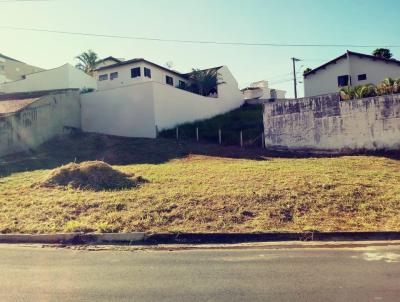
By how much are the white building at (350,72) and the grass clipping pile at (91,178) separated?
976 inches

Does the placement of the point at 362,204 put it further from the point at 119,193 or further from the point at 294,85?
the point at 294,85

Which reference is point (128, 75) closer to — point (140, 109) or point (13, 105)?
point (140, 109)

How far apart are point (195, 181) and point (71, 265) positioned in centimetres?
661

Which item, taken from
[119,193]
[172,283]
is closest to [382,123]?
[119,193]

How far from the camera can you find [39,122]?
76.2 ft

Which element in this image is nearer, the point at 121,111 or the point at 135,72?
the point at 121,111

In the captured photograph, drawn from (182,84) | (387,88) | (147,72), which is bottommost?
(387,88)

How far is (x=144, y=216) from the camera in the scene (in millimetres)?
9516

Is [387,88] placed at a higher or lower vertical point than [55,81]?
lower

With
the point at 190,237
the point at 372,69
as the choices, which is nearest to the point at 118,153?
the point at 190,237

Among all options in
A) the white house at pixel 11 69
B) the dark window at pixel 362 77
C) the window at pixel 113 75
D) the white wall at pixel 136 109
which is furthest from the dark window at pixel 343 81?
the white house at pixel 11 69

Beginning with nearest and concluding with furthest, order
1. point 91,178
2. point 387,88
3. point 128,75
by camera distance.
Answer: point 91,178 < point 387,88 < point 128,75

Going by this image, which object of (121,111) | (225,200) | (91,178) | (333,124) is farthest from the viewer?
(121,111)

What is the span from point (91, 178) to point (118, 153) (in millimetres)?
7839
